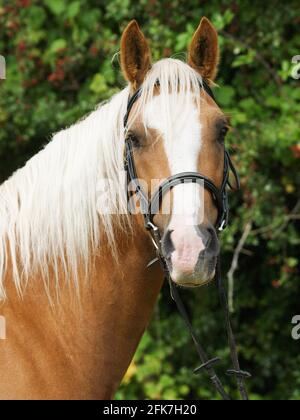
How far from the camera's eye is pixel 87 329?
229 cm

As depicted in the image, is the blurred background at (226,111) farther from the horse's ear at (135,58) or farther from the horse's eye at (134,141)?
the horse's eye at (134,141)

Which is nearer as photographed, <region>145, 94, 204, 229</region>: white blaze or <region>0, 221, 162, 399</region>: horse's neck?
<region>145, 94, 204, 229</region>: white blaze

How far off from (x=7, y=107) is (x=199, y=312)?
210cm

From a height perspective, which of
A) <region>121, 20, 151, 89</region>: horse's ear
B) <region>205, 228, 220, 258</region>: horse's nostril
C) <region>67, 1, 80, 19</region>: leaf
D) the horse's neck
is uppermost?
<region>67, 1, 80, 19</region>: leaf

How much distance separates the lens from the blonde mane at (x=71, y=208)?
229 centimetres

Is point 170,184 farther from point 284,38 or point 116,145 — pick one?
point 284,38

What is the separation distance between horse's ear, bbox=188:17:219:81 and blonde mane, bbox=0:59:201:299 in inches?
3.2

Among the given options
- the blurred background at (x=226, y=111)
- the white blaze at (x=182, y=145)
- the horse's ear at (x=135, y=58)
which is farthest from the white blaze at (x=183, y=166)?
the blurred background at (x=226, y=111)

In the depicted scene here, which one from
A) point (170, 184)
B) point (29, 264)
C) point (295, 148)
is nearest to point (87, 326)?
point (29, 264)

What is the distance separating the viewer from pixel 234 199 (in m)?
4.78

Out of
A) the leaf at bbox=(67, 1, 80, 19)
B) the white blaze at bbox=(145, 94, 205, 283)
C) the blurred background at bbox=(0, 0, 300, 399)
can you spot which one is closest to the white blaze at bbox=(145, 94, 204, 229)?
the white blaze at bbox=(145, 94, 205, 283)

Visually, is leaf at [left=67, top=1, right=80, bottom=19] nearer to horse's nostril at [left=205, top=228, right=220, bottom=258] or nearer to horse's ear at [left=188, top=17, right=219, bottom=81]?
horse's ear at [left=188, top=17, right=219, bottom=81]

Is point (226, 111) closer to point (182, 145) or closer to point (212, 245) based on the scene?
point (182, 145)

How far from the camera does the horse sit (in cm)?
221
